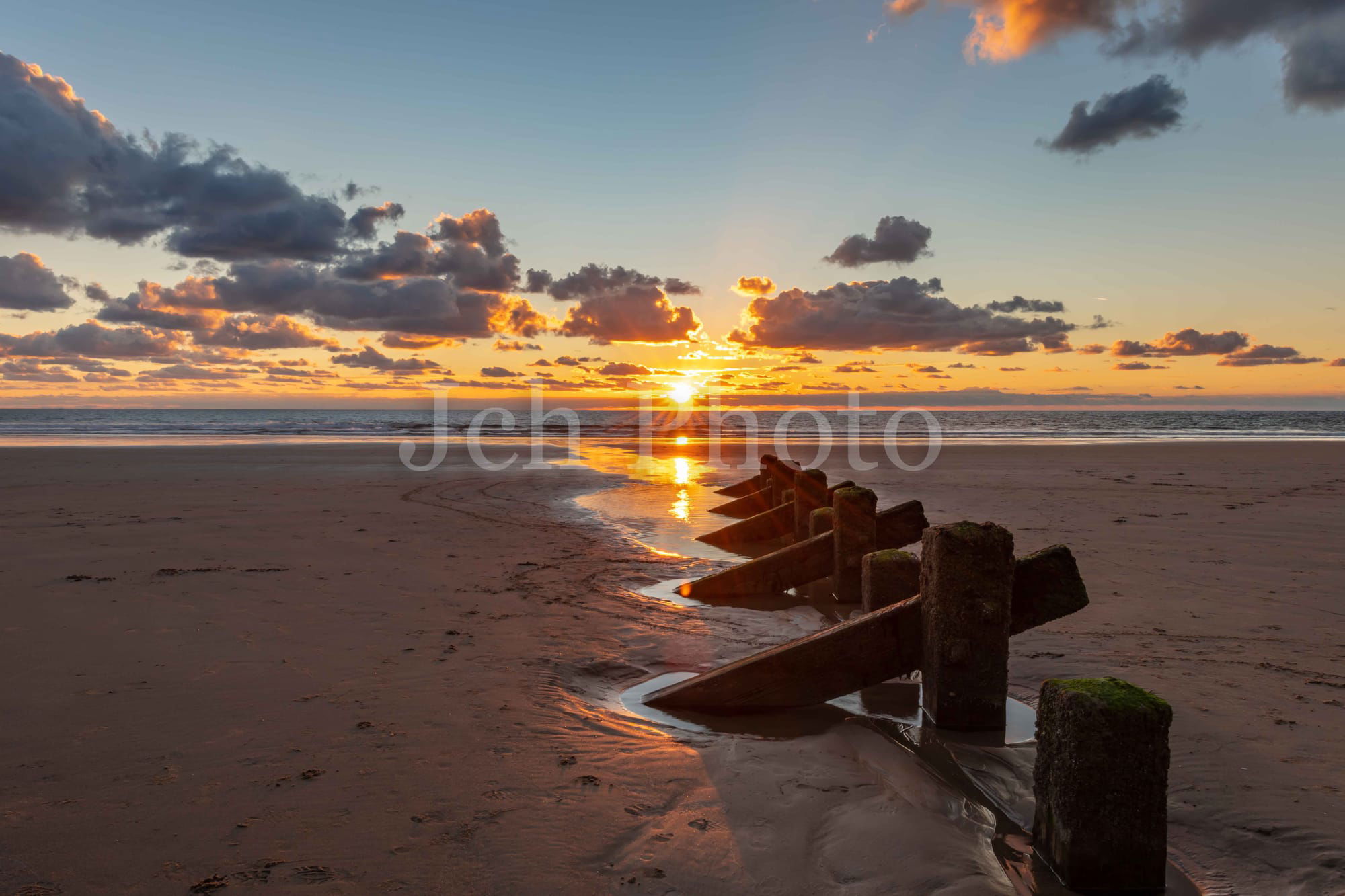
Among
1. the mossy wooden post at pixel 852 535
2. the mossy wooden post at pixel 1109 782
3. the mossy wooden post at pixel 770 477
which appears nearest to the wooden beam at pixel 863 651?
the mossy wooden post at pixel 1109 782

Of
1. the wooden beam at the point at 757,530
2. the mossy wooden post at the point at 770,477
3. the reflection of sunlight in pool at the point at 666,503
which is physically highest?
the mossy wooden post at the point at 770,477

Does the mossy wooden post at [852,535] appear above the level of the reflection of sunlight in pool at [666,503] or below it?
above

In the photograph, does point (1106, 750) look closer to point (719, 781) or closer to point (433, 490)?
point (719, 781)

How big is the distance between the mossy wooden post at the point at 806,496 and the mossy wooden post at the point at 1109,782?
6.08 meters

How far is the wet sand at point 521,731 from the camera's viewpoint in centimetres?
268

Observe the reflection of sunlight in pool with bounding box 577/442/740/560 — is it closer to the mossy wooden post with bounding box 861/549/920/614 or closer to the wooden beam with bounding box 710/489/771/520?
the wooden beam with bounding box 710/489/771/520

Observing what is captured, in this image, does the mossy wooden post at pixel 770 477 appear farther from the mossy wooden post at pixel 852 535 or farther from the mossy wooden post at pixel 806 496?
the mossy wooden post at pixel 852 535

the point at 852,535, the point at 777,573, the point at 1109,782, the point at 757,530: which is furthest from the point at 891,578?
the point at 757,530

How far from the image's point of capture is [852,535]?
6.31 m

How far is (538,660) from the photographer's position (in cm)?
492

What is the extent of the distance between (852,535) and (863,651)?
8.73 feet

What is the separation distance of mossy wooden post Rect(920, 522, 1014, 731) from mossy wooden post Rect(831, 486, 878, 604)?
97.3 inches

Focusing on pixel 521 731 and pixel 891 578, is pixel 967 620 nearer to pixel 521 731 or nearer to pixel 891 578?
pixel 891 578

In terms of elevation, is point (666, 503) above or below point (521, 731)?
below
